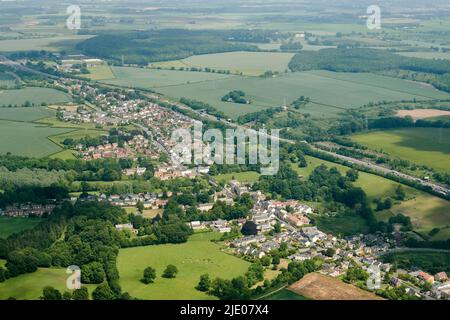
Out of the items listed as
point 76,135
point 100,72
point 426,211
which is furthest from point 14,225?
point 100,72

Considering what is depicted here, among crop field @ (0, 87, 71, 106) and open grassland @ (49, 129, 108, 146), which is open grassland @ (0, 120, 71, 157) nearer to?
open grassland @ (49, 129, 108, 146)

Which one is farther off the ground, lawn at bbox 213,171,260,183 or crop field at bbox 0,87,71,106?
crop field at bbox 0,87,71,106

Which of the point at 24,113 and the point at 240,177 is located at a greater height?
the point at 24,113

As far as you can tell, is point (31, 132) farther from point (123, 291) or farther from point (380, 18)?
point (380, 18)

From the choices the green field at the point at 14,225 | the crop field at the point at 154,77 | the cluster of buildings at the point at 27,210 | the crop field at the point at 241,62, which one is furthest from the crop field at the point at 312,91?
the green field at the point at 14,225

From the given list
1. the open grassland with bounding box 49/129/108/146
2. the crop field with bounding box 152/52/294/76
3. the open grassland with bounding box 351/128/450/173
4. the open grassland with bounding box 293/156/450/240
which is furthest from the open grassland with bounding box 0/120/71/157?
the crop field with bounding box 152/52/294/76

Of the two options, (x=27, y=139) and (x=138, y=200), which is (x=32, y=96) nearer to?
(x=27, y=139)

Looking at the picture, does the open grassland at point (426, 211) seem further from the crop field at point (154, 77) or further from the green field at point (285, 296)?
the crop field at point (154, 77)
